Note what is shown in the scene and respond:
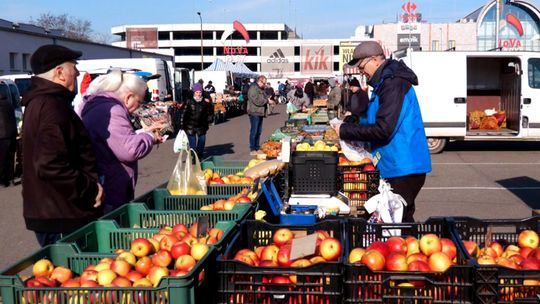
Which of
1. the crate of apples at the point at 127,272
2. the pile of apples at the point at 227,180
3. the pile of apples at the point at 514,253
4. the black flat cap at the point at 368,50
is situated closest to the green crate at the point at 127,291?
the crate of apples at the point at 127,272

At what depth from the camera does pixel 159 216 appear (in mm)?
4164

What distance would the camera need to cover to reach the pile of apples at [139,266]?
2.87 metres

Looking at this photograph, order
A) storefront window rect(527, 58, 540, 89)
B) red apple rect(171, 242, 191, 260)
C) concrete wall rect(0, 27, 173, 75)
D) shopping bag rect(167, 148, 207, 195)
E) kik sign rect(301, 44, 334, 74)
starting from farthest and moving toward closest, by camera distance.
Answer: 1. kik sign rect(301, 44, 334, 74)
2. concrete wall rect(0, 27, 173, 75)
3. storefront window rect(527, 58, 540, 89)
4. shopping bag rect(167, 148, 207, 195)
5. red apple rect(171, 242, 191, 260)

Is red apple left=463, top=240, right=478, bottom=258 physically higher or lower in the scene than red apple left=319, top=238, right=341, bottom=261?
lower

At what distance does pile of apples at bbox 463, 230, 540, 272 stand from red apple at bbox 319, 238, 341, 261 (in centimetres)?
66

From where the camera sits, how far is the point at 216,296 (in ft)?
9.04

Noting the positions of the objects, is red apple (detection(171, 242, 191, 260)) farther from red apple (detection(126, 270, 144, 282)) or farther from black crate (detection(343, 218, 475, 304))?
black crate (detection(343, 218, 475, 304))

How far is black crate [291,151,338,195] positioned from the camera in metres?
5.36

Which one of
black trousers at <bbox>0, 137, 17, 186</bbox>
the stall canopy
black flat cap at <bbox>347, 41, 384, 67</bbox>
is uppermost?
the stall canopy

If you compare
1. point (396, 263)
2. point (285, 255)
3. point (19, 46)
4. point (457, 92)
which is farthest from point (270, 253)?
point (19, 46)

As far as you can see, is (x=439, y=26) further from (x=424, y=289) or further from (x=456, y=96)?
(x=424, y=289)

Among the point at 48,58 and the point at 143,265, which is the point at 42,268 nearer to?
the point at 143,265

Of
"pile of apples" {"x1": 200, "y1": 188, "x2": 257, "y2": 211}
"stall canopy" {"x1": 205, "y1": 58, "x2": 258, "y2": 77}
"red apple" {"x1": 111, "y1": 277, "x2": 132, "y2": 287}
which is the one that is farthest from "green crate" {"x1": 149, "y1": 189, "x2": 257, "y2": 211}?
"stall canopy" {"x1": 205, "y1": 58, "x2": 258, "y2": 77}

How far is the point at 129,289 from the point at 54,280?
561mm
